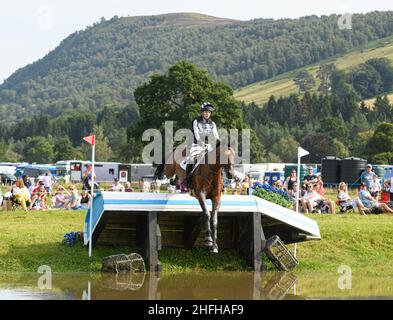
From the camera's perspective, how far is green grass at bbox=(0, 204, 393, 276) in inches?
730

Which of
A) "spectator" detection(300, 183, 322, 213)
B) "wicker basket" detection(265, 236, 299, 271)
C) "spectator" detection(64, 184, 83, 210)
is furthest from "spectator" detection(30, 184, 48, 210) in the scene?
"wicker basket" detection(265, 236, 299, 271)

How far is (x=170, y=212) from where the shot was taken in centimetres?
1850

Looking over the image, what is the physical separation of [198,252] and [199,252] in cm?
3

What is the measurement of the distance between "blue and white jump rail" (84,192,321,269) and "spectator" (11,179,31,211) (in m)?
10.2

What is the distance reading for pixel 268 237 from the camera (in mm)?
20594

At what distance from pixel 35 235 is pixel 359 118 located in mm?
149354

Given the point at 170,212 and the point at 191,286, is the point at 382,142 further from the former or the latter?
the point at 191,286

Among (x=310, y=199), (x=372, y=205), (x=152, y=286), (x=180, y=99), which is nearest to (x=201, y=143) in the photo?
(x=152, y=286)

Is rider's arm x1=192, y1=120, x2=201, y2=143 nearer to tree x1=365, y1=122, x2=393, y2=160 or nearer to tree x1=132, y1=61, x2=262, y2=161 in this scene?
tree x1=132, y1=61, x2=262, y2=161

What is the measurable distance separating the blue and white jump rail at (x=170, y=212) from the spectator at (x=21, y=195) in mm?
10208

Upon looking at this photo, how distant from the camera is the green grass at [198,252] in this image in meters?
18.5

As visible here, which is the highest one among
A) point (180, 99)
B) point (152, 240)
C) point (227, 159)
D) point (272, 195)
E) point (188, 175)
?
point (180, 99)

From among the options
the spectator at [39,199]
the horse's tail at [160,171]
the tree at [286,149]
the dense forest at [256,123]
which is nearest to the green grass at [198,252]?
the horse's tail at [160,171]

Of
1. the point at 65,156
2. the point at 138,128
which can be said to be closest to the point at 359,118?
the point at 65,156
